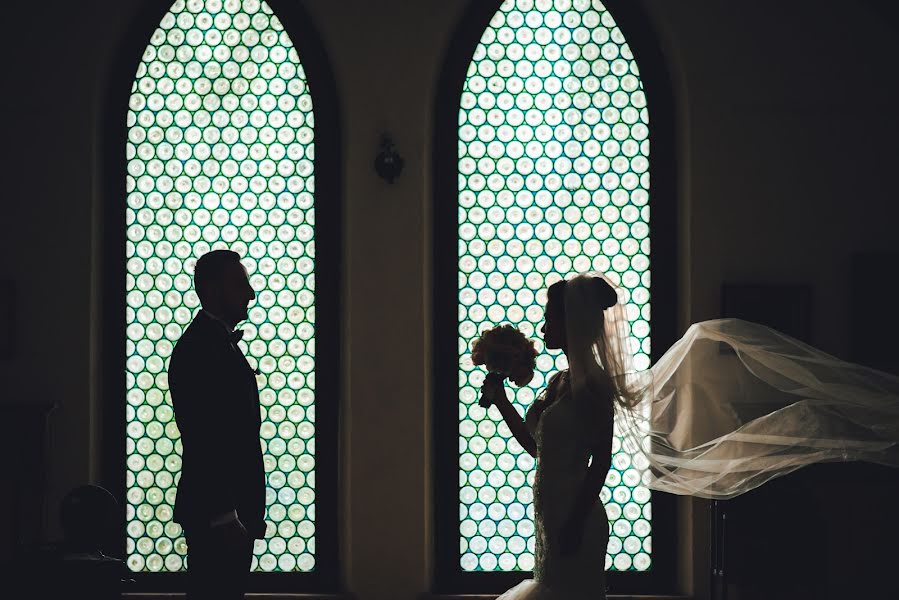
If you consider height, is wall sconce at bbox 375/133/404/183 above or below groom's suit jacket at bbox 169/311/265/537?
above

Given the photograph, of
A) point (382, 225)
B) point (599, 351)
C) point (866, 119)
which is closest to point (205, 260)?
point (599, 351)

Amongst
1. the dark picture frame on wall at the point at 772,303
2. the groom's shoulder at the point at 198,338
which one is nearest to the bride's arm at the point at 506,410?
the groom's shoulder at the point at 198,338

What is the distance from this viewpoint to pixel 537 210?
4629 mm

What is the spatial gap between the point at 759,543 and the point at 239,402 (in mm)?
2404

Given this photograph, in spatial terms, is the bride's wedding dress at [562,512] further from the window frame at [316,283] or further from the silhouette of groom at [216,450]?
the window frame at [316,283]

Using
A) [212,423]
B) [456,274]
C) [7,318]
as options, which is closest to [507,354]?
[212,423]

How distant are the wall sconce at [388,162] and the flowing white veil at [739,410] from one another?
1.77 meters

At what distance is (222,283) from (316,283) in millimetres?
1871

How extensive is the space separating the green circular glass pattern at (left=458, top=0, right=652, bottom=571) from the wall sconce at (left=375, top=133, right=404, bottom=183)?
379 mm

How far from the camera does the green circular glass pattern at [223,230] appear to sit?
15.1 feet

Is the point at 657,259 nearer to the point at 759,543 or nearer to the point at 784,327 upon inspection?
the point at 784,327

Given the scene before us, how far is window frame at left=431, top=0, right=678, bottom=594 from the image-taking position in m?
4.53

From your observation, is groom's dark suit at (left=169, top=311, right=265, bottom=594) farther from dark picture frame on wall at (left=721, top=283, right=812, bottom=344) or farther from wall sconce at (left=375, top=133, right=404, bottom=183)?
dark picture frame on wall at (left=721, top=283, right=812, bottom=344)

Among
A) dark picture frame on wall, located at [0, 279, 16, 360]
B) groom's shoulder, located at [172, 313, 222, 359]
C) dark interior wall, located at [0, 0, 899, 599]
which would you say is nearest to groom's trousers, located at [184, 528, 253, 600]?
groom's shoulder, located at [172, 313, 222, 359]
